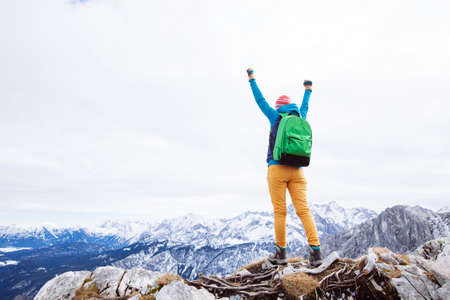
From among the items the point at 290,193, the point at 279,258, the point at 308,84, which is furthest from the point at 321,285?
the point at 308,84

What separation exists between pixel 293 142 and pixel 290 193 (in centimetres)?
217

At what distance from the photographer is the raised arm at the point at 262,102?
30.8 feet

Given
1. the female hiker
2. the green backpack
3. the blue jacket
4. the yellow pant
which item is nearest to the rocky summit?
the female hiker

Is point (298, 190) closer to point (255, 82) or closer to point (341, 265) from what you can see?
point (341, 265)

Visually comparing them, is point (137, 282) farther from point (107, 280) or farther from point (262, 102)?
point (262, 102)

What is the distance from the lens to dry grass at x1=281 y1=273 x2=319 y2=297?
695cm

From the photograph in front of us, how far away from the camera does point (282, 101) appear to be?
9656mm

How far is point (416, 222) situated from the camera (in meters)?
183

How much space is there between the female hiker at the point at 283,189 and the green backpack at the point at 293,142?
0.92 feet

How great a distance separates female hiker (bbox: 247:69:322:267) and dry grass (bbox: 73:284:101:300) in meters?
6.66

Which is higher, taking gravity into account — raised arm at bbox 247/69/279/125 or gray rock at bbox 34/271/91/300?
raised arm at bbox 247/69/279/125

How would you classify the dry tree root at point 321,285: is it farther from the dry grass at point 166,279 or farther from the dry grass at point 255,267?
the dry grass at point 255,267

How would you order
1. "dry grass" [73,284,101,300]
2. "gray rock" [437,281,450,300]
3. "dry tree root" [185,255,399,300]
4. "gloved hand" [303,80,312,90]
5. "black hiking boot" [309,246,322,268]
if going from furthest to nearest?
1. "gloved hand" [303,80,312,90]
2. "black hiking boot" [309,246,322,268]
3. "dry grass" [73,284,101,300]
4. "dry tree root" [185,255,399,300]
5. "gray rock" [437,281,450,300]

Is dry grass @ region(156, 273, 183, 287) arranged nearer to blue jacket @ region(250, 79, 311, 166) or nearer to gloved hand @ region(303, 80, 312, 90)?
blue jacket @ region(250, 79, 311, 166)
